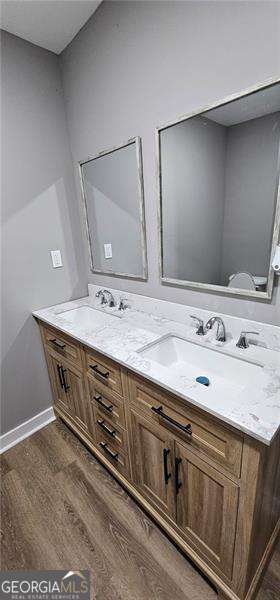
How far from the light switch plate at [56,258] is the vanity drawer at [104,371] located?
852mm

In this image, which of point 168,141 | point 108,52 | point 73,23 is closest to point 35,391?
point 168,141

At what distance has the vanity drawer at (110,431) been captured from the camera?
1.33 metres

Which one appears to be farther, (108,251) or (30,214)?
(108,251)

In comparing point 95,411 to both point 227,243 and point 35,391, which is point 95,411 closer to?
point 35,391

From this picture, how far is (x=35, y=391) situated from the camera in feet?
6.38

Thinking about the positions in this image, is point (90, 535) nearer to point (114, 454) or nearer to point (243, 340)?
point (114, 454)

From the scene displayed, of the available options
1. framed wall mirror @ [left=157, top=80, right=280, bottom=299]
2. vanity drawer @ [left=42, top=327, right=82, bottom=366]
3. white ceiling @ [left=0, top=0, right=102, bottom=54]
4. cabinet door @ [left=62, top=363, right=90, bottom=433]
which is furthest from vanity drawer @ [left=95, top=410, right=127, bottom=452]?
white ceiling @ [left=0, top=0, right=102, bottom=54]

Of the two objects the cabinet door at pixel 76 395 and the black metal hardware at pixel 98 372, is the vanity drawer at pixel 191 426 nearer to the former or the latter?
the black metal hardware at pixel 98 372

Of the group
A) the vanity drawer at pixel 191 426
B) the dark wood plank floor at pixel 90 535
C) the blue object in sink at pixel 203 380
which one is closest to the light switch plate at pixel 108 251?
the vanity drawer at pixel 191 426

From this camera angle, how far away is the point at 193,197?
1302 millimetres

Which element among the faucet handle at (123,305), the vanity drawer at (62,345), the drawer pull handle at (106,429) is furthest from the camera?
the faucet handle at (123,305)

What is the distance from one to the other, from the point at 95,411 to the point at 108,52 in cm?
205

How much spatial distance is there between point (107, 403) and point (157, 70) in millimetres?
1689

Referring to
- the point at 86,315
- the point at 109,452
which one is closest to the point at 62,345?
the point at 86,315
